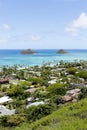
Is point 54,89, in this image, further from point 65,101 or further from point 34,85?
point 34,85

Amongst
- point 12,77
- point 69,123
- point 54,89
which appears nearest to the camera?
point 69,123

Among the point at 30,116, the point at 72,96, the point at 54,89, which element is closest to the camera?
the point at 30,116

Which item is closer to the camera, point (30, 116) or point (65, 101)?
point (30, 116)

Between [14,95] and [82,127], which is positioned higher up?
[82,127]

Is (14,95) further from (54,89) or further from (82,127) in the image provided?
(82,127)

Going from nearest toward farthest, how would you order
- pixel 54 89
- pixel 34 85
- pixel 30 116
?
pixel 30 116 → pixel 54 89 → pixel 34 85

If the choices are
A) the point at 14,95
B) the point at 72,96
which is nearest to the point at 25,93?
the point at 14,95

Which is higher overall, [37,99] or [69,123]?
[69,123]

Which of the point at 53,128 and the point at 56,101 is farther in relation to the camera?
the point at 56,101

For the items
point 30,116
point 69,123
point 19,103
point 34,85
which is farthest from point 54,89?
point 69,123

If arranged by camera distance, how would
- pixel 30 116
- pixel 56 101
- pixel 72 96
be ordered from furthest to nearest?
pixel 72 96 < pixel 56 101 < pixel 30 116
